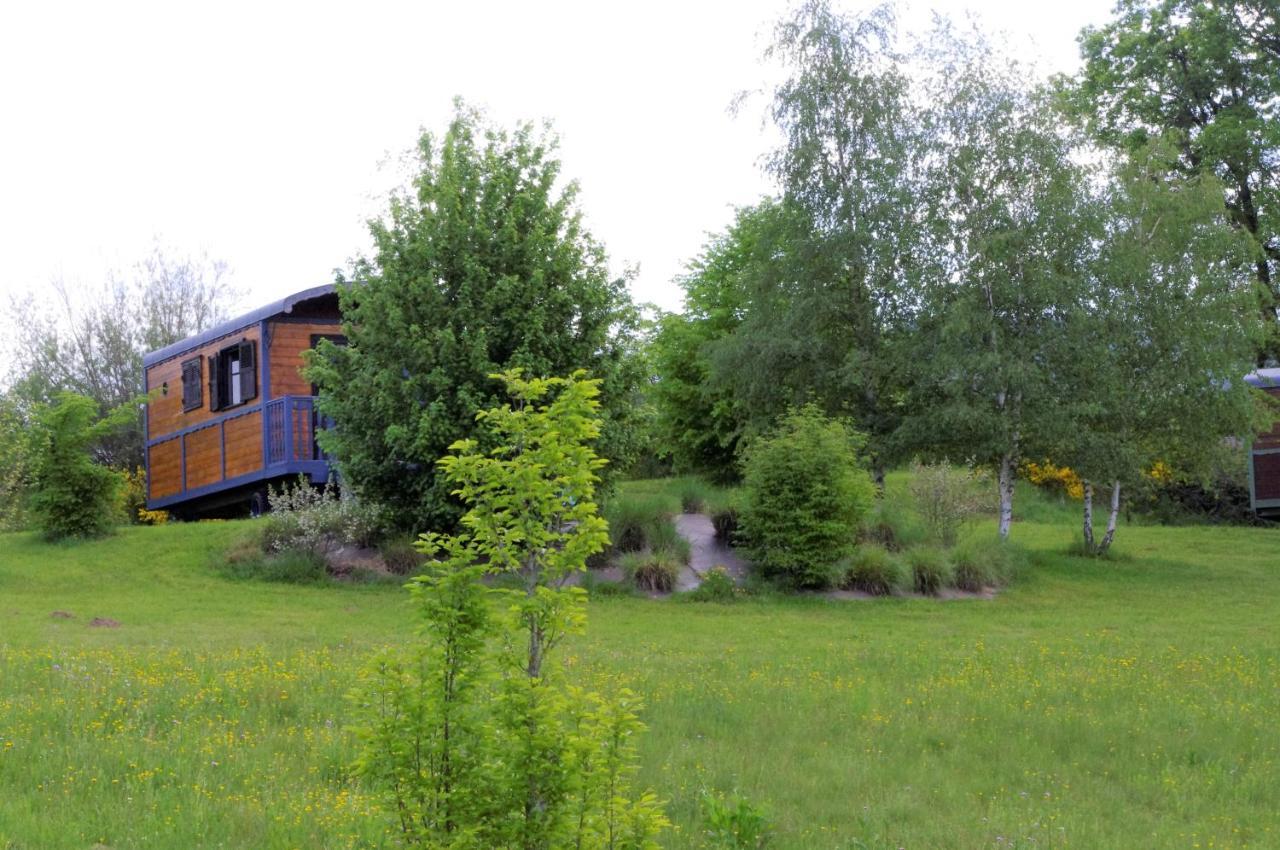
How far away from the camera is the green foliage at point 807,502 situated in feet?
68.4

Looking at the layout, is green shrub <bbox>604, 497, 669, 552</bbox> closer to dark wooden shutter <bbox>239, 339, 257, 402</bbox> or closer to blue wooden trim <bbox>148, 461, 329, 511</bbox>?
blue wooden trim <bbox>148, 461, 329, 511</bbox>

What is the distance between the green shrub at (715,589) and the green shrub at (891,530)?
3.32 metres

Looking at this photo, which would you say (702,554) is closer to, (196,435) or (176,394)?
(196,435)

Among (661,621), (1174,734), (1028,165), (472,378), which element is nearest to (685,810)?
(1174,734)

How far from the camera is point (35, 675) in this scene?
424 inches

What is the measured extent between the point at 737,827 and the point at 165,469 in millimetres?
24139

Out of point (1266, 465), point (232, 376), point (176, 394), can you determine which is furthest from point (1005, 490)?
point (176, 394)

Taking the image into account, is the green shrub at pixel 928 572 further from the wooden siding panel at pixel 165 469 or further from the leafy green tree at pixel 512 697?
the leafy green tree at pixel 512 697

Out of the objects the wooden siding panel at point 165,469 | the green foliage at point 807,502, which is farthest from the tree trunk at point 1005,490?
the wooden siding panel at point 165,469

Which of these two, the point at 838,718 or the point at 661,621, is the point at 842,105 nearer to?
the point at 661,621

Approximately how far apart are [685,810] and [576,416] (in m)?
3.55

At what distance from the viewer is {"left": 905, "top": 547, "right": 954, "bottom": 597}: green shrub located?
2147 cm

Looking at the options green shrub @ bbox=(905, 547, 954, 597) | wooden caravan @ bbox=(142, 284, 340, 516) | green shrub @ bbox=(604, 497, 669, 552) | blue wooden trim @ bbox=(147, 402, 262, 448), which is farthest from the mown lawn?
blue wooden trim @ bbox=(147, 402, 262, 448)

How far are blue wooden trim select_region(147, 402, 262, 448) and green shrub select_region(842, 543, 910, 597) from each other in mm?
11546
